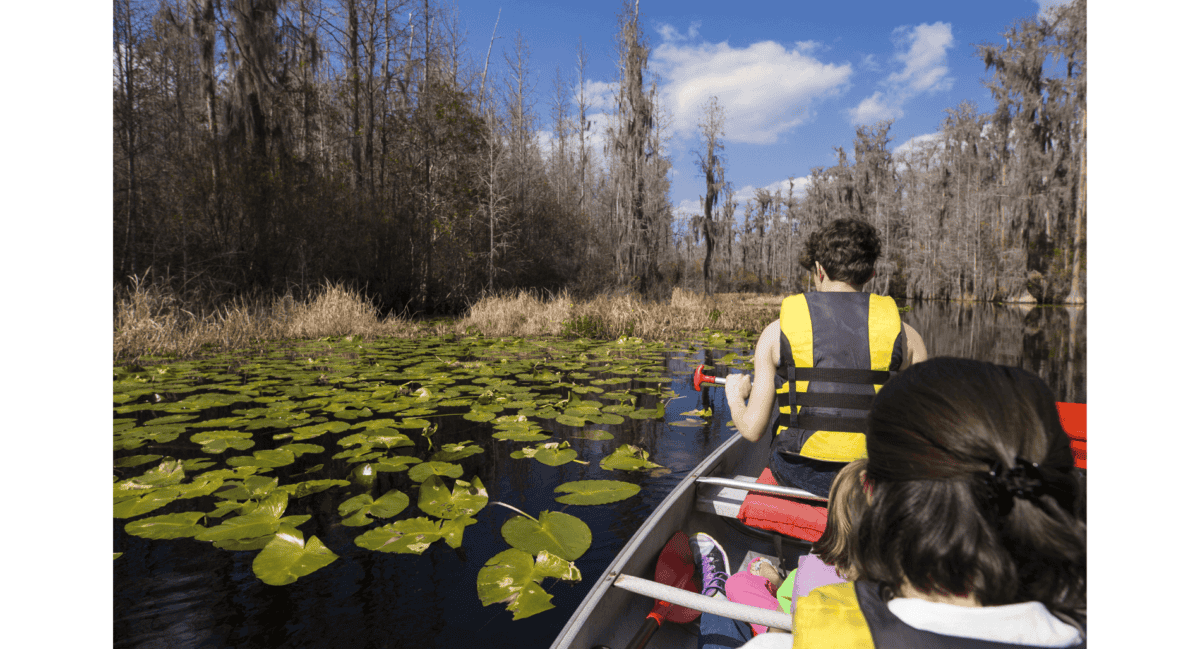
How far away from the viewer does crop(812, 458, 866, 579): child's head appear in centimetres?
110

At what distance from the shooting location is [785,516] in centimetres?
216

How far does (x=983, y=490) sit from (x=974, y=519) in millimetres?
47

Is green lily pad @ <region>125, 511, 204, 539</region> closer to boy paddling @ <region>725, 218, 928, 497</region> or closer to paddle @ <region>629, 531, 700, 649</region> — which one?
paddle @ <region>629, 531, 700, 649</region>

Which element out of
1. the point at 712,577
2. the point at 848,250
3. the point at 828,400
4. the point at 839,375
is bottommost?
the point at 712,577

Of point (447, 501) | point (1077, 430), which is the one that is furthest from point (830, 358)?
point (447, 501)

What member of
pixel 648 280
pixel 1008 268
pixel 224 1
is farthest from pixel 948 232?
pixel 224 1

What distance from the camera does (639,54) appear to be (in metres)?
16.9

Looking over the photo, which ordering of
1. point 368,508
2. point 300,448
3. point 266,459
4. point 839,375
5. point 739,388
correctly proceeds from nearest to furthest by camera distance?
point 839,375
point 739,388
point 368,508
point 266,459
point 300,448

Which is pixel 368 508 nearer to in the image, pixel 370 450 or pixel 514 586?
pixel 370 450

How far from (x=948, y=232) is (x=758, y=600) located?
44.6 meters

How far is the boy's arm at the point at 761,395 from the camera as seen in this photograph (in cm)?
228

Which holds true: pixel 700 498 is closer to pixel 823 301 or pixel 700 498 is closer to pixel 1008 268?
pixel 823 301

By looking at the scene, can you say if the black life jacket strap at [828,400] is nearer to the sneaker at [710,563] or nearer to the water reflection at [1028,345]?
the sneaker at [710,563]
